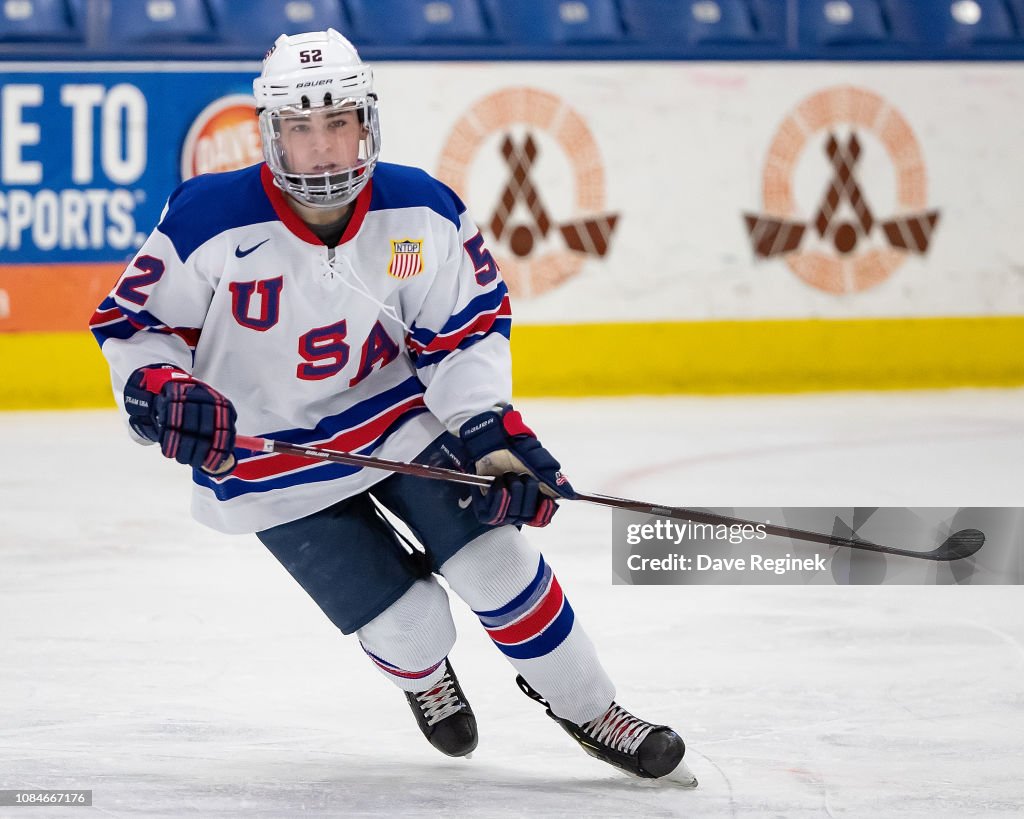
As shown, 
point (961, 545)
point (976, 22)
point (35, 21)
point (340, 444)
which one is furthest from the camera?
point (976, 22)

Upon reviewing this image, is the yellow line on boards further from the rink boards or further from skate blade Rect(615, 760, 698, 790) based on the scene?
skate blade Rect(615, 760, 698, 790)

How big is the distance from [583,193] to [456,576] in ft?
13.4

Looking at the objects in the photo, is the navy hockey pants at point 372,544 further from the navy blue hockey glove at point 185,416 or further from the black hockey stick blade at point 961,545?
the black hockey stick blade at point 961,545

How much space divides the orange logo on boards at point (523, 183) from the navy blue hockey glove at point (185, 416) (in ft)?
13.0

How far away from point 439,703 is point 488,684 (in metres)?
0.37

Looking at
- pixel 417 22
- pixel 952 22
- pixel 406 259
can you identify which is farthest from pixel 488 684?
pixel 952 22

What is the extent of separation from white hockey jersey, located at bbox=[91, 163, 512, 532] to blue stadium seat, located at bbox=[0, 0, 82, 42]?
155 inches

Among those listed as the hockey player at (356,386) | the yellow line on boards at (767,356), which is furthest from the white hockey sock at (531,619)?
the yellow line on boards at (767,356)

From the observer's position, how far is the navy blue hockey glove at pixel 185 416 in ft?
6.63

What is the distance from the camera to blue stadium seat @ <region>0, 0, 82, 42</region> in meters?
5.82

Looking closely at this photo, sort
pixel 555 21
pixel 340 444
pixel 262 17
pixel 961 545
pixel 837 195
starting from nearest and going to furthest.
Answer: pixel 340 444, pixel 961 545, pixel 262 17, pixel 555 21, pixel 837 195

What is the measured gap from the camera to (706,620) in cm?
307

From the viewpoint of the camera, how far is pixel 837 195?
20.4 feet

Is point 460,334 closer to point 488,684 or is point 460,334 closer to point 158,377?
point 158,377
